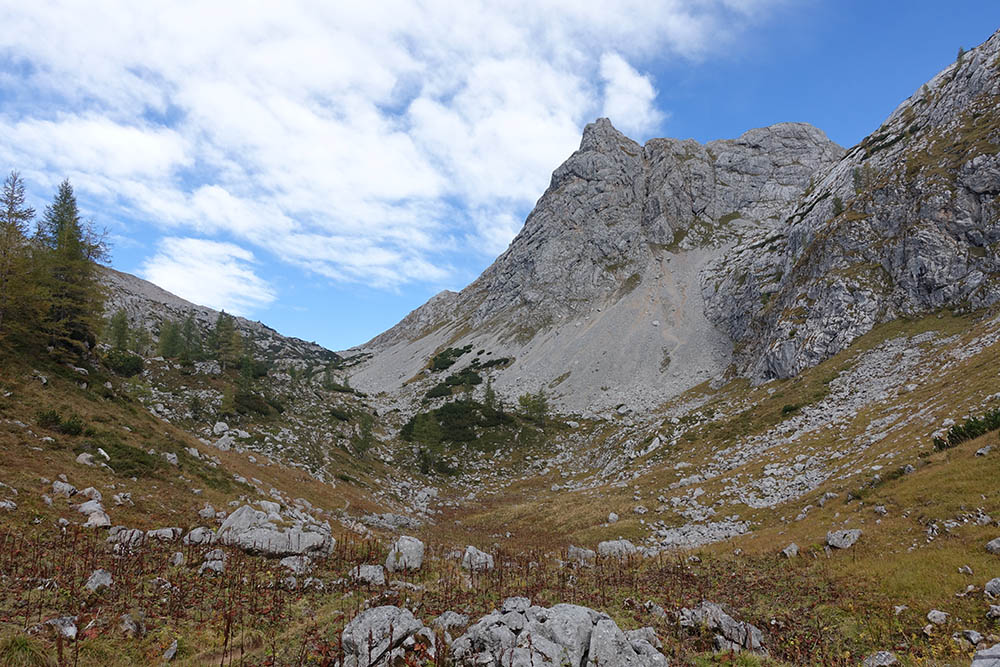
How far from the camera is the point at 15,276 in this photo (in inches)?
934

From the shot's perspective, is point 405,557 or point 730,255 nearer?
point 405,557

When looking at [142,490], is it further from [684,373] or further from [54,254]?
[684,373]

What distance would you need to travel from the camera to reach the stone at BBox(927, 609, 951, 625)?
916 centimetres

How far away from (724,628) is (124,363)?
5020 centimetres

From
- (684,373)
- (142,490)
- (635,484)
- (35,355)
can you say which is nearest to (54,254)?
(35,355)

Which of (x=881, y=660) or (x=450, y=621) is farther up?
(x=881, y=660)

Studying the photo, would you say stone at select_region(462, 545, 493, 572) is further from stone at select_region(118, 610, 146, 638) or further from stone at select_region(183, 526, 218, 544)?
stone at select_region(118, 610, 146, 638)

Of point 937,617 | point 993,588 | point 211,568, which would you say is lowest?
point 211,568

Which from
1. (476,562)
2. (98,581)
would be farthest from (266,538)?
(476,562)

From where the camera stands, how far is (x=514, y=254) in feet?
539

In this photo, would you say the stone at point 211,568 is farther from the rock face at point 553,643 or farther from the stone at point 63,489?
the rock face at point 553,643

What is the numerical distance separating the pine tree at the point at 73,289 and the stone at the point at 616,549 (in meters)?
32.3

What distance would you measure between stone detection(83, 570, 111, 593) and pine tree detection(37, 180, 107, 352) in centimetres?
2193

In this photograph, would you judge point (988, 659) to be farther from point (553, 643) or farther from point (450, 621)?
point (450, 621)
